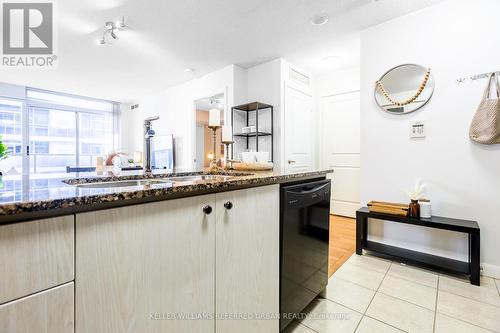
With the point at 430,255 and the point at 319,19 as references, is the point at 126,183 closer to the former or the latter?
the point at 319,19

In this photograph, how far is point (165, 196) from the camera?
71 cm

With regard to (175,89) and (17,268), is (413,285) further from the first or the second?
(175,89)

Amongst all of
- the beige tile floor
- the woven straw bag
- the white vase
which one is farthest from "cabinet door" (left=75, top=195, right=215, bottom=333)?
the woven straw bag

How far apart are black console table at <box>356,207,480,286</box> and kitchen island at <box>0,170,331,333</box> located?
166 centimetres


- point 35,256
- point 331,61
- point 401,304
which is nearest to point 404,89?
point 331,61

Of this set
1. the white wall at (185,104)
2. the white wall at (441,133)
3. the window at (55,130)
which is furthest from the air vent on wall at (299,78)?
the window at (55,130)

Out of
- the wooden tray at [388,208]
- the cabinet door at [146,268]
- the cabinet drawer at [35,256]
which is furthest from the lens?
the wooden tray at [388,208]

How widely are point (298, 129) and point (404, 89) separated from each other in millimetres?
1691

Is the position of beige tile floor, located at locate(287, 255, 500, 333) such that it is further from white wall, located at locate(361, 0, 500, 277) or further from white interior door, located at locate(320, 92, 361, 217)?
white interior door, located at locate(320, 92, 361, 217)

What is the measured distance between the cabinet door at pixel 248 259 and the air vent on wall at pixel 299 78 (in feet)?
10.4

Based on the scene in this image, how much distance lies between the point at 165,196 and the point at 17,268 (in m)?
0.35

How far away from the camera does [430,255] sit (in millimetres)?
2215
